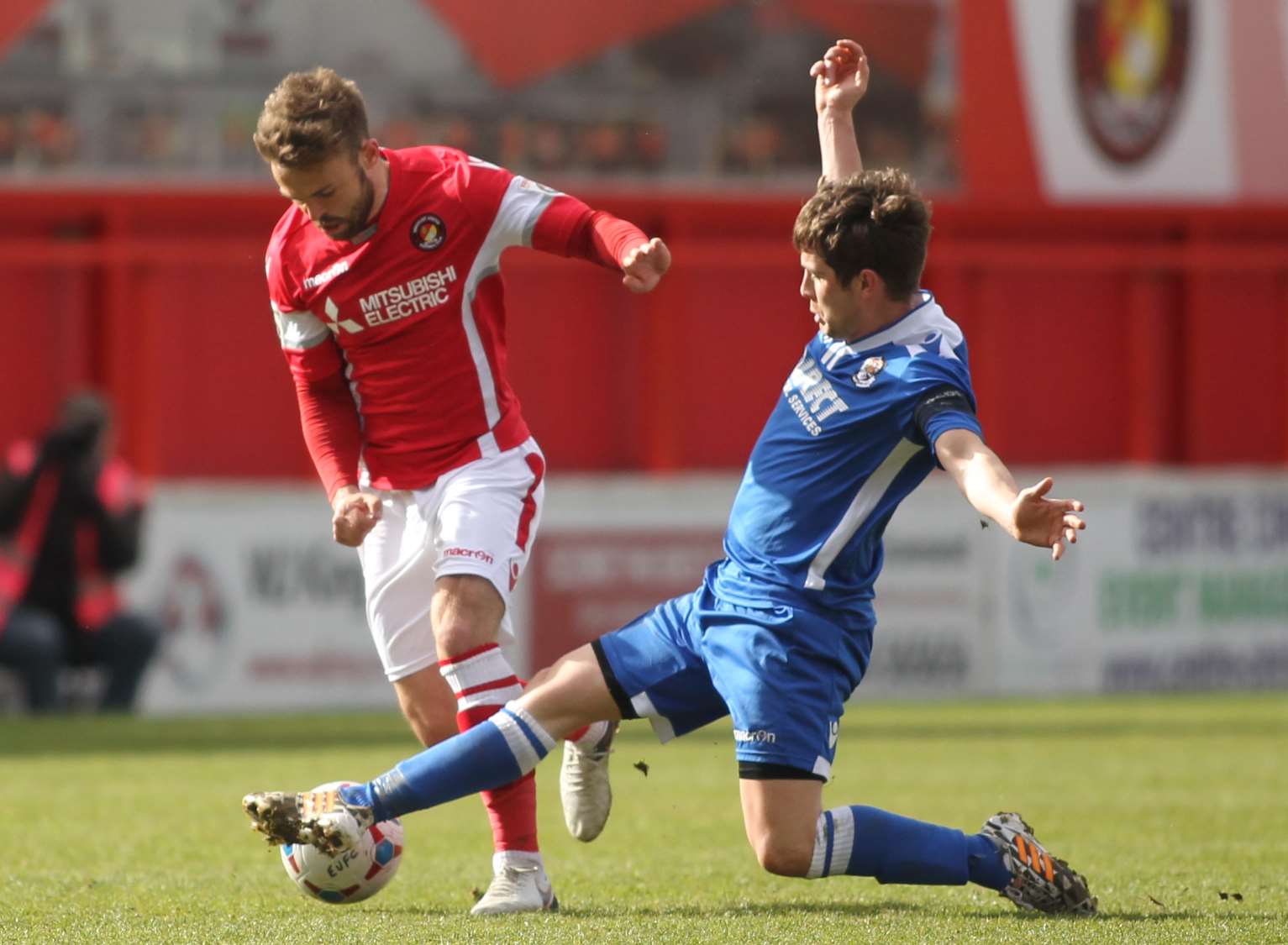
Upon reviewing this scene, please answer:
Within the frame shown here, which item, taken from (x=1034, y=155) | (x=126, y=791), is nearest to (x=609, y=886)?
(x=126, y=791)

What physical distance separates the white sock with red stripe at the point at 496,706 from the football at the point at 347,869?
264 mm

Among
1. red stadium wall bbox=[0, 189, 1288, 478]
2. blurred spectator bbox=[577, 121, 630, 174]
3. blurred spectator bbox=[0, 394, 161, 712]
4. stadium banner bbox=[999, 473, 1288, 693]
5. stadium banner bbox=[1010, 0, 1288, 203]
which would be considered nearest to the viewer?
blurred spectator bbox=[0, 394, 161, 712]

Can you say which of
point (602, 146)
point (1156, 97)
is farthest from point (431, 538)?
point (1156, 97)

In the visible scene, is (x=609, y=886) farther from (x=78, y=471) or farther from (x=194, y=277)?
→ (x=194, y=277)

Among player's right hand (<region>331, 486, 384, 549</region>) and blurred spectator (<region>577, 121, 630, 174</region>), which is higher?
blurred spectator (<region>577, 121, 630, 174</region>)

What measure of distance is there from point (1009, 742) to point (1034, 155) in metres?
6.92

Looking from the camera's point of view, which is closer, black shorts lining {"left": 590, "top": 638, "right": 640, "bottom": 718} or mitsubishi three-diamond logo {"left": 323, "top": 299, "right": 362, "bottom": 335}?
black shorts lining {"left": 590, "top": 638, "right": 640, "bottom": 718}

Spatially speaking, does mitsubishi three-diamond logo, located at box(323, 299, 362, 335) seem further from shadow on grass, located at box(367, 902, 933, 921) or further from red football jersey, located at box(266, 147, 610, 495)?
shadow on grass, located at box(367, 902, 933, 921)

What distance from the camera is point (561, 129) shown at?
→ 1514 centimetres

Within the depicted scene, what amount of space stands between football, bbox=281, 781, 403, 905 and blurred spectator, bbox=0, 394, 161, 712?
6.58 m

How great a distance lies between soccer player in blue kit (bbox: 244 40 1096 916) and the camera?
490 cm

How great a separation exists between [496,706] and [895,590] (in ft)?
26.4

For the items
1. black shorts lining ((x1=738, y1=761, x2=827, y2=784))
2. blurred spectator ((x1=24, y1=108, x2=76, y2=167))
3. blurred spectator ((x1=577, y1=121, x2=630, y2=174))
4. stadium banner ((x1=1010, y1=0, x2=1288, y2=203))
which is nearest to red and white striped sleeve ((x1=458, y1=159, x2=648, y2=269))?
black shorts lining ((x1=738, y1=761, x2=827, y2=784))

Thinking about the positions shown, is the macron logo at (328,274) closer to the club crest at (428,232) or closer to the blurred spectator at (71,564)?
the club crest at (428,232)
